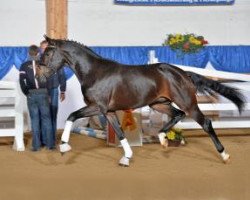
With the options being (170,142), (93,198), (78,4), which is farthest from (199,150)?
(78,4)

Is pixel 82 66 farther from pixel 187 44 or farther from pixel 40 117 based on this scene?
pixel 187 44

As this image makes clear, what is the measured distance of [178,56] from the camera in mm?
11898

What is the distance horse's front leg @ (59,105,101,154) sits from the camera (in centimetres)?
639

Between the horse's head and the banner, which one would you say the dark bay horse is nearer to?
the horse's head

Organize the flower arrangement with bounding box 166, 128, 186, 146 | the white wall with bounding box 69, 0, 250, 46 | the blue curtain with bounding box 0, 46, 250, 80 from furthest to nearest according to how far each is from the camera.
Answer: the white wall with bounding box 69, 0, 250, 46
the blue curtain with bounding box 0, 46, 250, 80
the flower arrangement with bounding box 166, 128, 186, 146

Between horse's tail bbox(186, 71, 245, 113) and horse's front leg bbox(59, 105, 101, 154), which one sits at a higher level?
horse's tail bbox(186, 71, 245, 113)


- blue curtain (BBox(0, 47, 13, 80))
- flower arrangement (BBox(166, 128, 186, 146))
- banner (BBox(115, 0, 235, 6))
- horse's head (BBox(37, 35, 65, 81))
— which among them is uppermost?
banner (BBox(115, 0, 235, 6))

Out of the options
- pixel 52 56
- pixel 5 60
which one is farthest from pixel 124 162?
pixel 5 60

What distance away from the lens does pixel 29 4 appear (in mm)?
12867

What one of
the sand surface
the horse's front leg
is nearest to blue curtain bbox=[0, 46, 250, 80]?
the sand surface

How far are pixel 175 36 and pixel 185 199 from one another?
8.13m

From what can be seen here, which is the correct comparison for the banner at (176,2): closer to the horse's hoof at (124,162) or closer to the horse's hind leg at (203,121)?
the horse's hind leg at (203,121)

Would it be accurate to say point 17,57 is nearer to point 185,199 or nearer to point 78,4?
point 78,4

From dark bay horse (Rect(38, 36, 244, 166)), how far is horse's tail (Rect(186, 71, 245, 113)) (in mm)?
102
